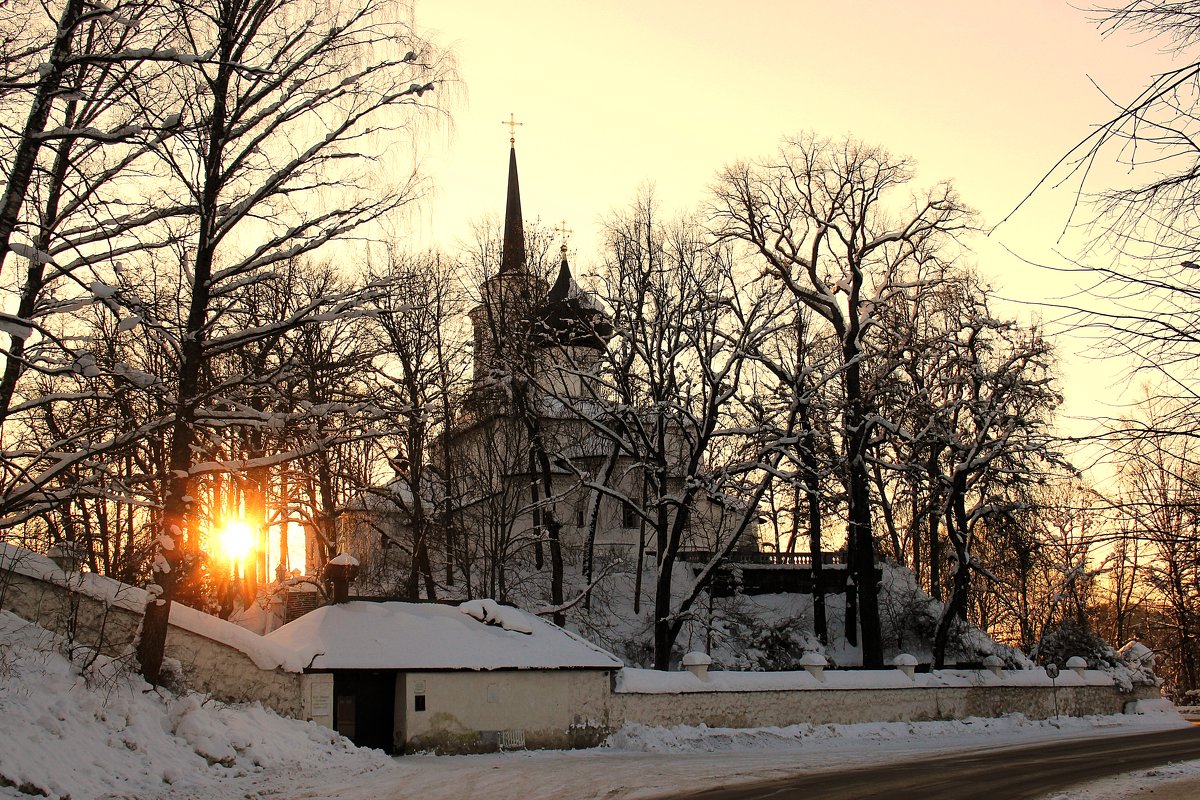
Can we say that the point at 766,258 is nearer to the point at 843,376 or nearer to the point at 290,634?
the point at 843,376

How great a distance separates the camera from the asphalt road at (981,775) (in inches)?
607

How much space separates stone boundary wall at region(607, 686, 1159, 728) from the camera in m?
23.9

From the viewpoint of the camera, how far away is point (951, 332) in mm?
34438

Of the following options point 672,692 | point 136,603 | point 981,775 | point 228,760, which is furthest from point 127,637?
point 981,775

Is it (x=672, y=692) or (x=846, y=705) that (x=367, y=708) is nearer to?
(x=672, y=692)

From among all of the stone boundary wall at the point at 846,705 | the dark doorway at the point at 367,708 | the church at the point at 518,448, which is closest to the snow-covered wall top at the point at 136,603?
the dark doorway at the point at 367,708

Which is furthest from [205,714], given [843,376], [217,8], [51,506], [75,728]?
[843,376]

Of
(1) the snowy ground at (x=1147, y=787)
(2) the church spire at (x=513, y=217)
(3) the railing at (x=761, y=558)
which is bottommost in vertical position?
(1) the snowy ground at (x=1147, y=787)

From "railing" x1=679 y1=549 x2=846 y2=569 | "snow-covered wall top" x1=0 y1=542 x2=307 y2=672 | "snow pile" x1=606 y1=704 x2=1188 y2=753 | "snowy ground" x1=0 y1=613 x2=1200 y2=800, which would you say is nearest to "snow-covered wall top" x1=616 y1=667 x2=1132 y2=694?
"snow pile" x1=606 y1=704 x2=1188 y2=753

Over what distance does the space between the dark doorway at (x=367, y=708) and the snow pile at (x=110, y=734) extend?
4.11 m

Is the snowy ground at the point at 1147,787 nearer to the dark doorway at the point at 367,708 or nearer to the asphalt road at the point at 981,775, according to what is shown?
the asphalt road at the point at 981,775

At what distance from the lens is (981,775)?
705 inches

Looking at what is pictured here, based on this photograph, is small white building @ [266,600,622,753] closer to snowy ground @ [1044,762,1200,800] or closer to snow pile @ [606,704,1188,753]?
snow pile @ [606,704,1188,753]

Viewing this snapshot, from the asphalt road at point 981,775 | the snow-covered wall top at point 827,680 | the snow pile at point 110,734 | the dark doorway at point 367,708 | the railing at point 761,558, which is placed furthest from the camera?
the railing at point 761,558
